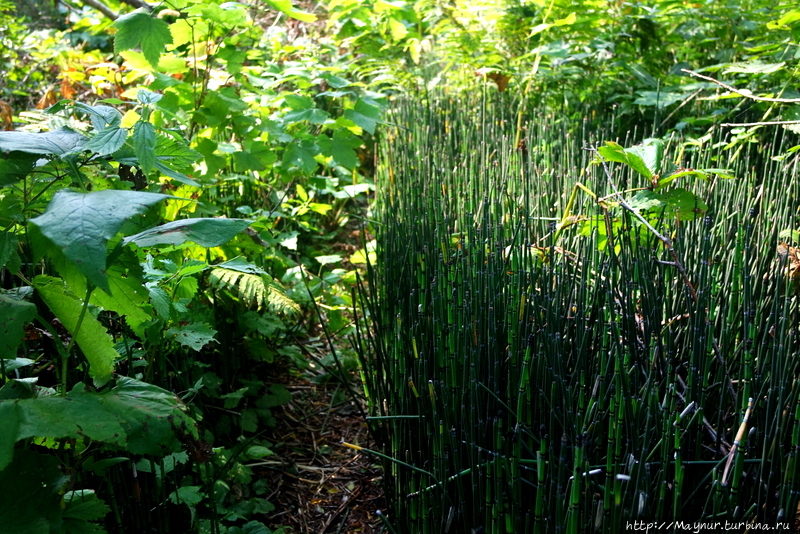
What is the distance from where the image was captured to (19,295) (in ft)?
3.20

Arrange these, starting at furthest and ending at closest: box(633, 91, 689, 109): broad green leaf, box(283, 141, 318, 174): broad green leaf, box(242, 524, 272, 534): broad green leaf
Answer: box(633, 91, 689, 109): broad green leaf < box(283, 141, 318, 174): broad green leaf < box(242, 524, 272, 534): broad green leaf

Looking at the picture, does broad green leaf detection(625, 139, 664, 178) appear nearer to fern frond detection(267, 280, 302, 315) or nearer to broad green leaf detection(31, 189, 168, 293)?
fern frond detection(267, 280, 302, 315)

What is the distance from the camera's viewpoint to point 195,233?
34.9 inches

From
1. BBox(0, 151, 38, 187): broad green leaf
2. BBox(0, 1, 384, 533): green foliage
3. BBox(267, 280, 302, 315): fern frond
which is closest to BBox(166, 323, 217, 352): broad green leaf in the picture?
BBox(0, 1, 384, 533): green foliage

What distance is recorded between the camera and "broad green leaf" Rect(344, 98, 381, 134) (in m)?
2.32

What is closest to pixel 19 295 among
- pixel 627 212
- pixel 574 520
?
pixel 574 520

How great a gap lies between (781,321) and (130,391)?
1038mm

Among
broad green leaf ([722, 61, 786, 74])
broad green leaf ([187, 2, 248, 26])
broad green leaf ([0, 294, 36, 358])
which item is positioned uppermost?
broad green leaf ([187, 2, 248, 26])

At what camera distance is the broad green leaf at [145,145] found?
3.28ft

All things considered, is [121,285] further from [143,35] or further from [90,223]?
[143,35]

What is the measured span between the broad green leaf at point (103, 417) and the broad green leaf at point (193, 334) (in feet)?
1.02

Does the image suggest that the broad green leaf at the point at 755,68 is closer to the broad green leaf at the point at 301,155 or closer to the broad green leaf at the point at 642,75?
the broad green leaf at the point at 642,75

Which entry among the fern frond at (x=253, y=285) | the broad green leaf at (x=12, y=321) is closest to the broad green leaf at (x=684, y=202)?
the fern frond at (x=253, y=285)

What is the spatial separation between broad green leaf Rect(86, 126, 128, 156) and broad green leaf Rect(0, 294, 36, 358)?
0.77 ft
